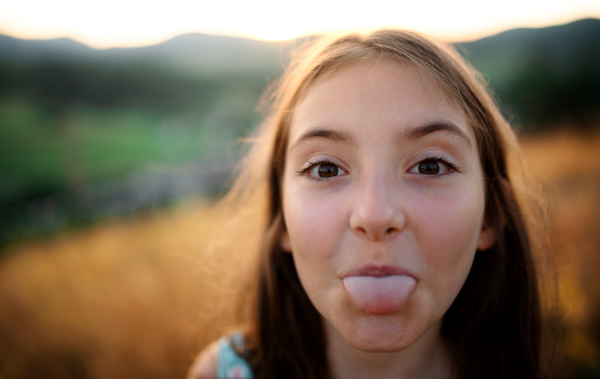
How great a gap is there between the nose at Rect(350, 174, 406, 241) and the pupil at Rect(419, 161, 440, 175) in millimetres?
158

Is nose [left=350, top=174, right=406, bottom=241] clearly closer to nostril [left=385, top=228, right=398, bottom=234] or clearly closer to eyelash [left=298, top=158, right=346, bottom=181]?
nostril [left=385, top=228, right=398, bottom=234]

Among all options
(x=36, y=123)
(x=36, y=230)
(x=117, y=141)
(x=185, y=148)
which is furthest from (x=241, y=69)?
(x=36, y=230)

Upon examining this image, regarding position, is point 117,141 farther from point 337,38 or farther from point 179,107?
point 337,38

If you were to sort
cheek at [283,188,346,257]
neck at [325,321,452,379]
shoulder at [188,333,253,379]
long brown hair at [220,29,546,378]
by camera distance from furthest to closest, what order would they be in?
shoulder at [188,333,253,379] < neck at [325,321,452,379] < long brown hair at [220,29,546,378] < cheek at [283,188,346,257]

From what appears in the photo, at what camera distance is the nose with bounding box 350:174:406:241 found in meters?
1.02

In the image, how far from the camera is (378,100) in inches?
44.8

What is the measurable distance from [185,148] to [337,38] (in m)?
5.72

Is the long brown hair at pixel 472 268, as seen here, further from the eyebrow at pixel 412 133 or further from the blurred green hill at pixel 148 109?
the blurred green hill at pixel 148 109

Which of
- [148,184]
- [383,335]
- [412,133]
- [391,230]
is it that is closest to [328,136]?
[412,133]

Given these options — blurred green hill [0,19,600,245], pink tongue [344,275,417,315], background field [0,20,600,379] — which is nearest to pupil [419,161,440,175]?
pink tongue [344,275,417,315]

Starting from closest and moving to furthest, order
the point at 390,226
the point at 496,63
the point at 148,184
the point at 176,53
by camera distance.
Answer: the point at 390,226
the point at 148,184
the point at 176,53
the point at 496,63

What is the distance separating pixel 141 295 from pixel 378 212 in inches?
110

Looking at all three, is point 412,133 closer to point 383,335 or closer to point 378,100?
point 378,100

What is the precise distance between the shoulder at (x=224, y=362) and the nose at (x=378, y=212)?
1113 millimetres
